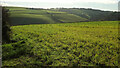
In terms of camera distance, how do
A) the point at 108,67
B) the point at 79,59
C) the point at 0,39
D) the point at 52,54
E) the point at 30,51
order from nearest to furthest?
the point at 108,67, the point at 79,59, the point at 52,54, the point at 30,51, the point at 0,39

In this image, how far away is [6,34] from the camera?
21.0 metres

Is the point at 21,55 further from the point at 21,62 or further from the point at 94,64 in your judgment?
the point at 94,64

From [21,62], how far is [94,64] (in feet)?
23.2

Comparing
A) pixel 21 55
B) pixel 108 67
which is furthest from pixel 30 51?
pixel 108 67

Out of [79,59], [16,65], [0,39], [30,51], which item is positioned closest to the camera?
[16,65]

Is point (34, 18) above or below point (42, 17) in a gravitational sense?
below

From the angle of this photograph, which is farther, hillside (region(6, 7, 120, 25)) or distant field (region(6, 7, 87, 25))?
hillside (region(6, 7, 120, 25))

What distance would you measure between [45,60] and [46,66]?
1.40 meters

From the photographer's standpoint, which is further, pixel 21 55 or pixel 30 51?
pixel 30 51

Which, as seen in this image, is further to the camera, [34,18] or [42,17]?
[42,17]

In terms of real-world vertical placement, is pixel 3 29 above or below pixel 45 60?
above

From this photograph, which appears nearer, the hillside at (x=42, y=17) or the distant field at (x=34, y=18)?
the distant field at (x=34, y=18)

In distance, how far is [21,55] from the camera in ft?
43.9

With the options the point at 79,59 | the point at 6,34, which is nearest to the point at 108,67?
the point at 79,59
